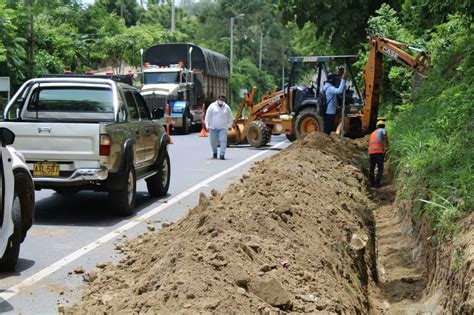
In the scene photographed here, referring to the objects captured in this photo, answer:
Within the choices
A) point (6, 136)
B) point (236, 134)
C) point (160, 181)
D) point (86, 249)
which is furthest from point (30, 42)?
point (6, 136)

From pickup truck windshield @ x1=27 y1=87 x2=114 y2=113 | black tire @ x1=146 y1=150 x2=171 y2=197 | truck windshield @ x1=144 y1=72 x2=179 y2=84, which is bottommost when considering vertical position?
black tire @ x1=146 y1=150 x2=171 y2=197

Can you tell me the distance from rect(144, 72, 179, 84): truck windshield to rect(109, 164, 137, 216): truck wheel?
2093cm

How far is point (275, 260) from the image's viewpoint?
5.83 meters

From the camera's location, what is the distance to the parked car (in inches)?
274

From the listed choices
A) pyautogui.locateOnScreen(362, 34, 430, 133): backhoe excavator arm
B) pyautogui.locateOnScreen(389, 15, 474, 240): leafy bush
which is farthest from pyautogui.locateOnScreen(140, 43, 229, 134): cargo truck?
pyautogui.locateOnScreen(389, 15, 474, 240): leafy bush

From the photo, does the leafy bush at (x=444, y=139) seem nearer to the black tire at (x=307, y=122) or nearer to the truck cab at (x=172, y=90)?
the black tire at (x=307, y=122)

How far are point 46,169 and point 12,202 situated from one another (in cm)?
284

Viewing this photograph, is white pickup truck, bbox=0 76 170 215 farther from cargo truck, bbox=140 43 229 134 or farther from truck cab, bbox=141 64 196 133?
truck cab, bbox=141 64 196 133

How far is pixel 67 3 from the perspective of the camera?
36.9 m

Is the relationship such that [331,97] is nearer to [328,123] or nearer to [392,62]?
[328,123]

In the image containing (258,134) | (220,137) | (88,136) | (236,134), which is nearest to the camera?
(88,136)

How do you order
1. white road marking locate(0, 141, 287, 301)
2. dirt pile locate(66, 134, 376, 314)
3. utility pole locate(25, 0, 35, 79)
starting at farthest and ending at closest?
utility pole locate(25, 0, 35, 79), white road marking locate(0, 141, 287, 301), dirt pile locate(66, 134, 376, 314)

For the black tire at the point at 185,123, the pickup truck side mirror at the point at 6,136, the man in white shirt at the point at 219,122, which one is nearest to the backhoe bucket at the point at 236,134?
the man in white shirt at the point at 219,122

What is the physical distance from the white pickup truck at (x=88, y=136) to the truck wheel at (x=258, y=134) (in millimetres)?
10769
